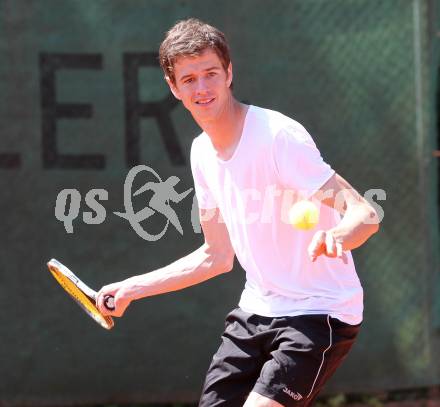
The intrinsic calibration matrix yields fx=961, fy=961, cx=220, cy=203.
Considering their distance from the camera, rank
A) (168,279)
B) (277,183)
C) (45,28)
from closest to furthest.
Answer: (277,183) < (168,279) < (45,28)

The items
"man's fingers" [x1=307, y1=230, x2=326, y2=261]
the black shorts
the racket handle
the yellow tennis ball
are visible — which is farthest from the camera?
the racket handle

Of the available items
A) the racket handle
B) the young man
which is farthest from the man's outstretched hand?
the racket handle

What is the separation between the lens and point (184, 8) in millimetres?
5195

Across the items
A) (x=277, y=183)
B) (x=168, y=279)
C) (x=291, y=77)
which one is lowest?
(x=168, y=279)

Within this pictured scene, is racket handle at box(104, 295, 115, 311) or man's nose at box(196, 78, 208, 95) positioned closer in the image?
man's nose at box(196, 78, 208, 95)

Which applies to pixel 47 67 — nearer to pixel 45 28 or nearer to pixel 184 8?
pixel 45 28

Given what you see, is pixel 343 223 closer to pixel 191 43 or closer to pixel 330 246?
pixel 330 246

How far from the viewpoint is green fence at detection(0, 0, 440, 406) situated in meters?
5.18

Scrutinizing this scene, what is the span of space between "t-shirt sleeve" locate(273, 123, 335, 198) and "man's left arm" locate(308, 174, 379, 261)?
30 millimetres

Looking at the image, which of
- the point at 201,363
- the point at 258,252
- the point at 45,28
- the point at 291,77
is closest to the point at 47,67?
the point at 45,28

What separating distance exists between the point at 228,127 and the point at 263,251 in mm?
434

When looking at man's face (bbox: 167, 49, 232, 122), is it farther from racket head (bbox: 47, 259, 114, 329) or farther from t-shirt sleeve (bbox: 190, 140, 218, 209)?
racket head (bbox: 47, 259, 114, 329)

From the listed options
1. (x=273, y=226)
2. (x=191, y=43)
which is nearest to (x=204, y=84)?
(x=191, y=43)

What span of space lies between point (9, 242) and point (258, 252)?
7.65ft
